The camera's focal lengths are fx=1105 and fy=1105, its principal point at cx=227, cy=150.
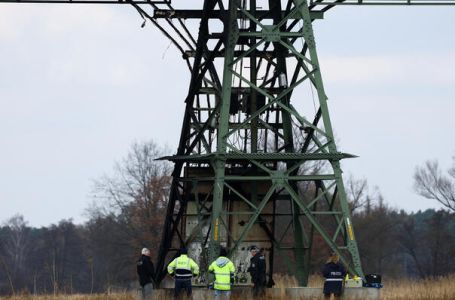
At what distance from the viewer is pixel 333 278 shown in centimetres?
2795

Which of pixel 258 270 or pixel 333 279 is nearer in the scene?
pixel 333 279

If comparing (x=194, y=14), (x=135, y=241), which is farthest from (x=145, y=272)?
(x=135, y=241)

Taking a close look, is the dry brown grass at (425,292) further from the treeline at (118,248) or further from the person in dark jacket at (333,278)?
the treeline at (118,248)

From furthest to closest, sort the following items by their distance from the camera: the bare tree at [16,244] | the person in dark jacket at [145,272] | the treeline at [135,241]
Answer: the bare tree at [16,244] < the treeline at [135,241] < the person in dark jacket at [145,272]

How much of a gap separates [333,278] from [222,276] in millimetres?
2826

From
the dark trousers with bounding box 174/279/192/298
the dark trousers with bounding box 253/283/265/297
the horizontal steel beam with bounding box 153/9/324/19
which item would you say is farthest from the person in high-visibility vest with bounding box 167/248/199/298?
the horizontal steel beam with bounding box 153/9/324/19

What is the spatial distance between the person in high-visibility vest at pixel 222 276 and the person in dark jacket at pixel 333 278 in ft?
8.06

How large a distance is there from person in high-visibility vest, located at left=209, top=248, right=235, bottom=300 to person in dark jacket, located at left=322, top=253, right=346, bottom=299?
8.06ft

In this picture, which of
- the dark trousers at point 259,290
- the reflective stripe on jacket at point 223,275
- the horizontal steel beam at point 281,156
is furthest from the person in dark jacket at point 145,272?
the horizontal steel beam at point 281,156

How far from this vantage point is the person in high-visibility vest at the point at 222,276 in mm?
28266

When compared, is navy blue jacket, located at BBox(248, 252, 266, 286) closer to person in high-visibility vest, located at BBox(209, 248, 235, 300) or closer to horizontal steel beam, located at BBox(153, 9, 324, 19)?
person in high-visibility vest, located at BBox(209, 248, 235, 300)

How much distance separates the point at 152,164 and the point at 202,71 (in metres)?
51.5

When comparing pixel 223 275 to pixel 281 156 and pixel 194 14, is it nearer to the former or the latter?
pixel 281 156

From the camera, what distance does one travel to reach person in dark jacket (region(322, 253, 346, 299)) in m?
28.0
